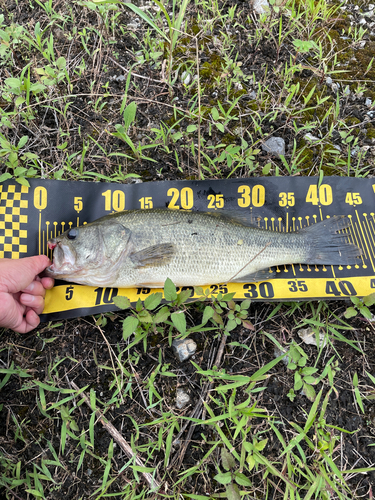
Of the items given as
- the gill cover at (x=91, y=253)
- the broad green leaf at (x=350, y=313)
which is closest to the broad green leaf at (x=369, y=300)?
the broad green leaf at (x=350, y=313)

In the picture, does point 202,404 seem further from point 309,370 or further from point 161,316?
point 309,370

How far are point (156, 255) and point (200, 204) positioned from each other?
2.96ft

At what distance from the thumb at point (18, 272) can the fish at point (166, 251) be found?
146 millimetres

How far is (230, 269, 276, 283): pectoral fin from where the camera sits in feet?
10.2

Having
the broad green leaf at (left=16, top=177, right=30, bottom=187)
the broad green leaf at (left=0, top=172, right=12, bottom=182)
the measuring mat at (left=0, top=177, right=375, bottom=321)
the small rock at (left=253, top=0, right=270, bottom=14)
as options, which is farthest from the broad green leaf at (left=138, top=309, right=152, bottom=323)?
the small rock at (left=253, top=0, right=270, bottom=14)

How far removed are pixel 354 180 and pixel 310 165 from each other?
543 millimetres

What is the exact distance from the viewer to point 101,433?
2.69 metres

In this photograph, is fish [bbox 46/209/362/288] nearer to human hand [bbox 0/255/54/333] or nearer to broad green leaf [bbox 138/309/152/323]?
human hand [bbox 0/255/54/333]

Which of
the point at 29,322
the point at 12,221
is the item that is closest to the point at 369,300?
the point at 29,322

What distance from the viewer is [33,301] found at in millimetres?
2980

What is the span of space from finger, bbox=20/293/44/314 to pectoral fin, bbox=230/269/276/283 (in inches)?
80.4

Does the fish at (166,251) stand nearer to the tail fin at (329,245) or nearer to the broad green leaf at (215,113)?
the tail fin at (329,245)

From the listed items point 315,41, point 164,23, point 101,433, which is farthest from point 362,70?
point 101,433

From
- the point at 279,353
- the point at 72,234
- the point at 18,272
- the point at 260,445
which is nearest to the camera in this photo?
the point at 260,445
